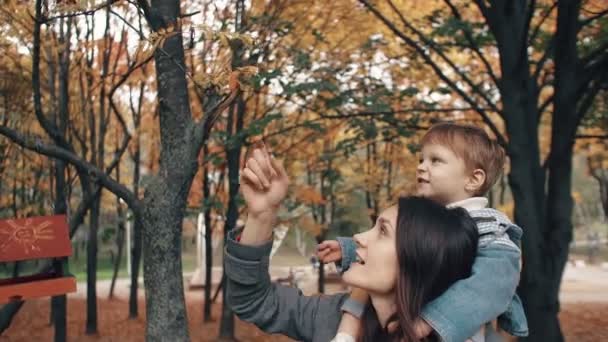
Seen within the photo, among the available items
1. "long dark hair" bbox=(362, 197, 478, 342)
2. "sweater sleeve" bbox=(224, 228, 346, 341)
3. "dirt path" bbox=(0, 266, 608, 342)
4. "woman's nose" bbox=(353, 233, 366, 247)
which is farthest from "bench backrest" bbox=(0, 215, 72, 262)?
"dirt path" bbox=(0, 266, 608, 342)

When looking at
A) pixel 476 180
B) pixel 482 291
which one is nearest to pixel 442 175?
pixel 476 180

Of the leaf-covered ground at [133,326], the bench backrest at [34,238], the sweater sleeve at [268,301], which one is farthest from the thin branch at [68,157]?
the leaf-covered ground at [133,326]

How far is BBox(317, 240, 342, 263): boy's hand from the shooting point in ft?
5.43

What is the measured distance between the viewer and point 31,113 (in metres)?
10.0

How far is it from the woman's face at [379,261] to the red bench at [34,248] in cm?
248

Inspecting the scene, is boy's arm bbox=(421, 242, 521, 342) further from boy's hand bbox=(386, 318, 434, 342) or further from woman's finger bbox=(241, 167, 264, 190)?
woman's finger bbox=(241, 167, 264, 190)

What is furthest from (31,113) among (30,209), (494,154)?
(494,154)

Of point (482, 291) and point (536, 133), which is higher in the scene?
point (536, 133)

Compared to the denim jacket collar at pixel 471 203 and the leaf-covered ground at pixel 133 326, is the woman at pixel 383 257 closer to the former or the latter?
the denim jacket collar at pixel 471 203

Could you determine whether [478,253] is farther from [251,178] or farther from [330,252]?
[251,178]

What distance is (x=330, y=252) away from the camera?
5.46 feet

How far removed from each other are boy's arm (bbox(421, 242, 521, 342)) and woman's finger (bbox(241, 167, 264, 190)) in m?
0.49

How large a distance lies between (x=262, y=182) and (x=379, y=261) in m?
0.34

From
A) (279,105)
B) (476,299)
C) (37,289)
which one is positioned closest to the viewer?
(476,299)
